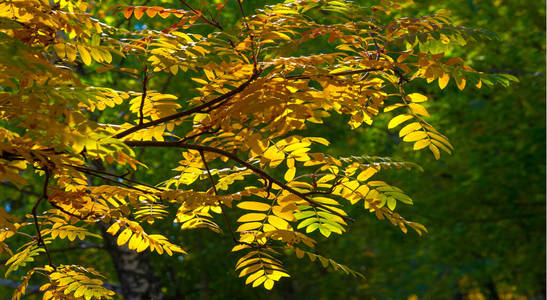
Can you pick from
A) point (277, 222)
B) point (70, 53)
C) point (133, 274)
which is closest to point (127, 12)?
point (70, 53)

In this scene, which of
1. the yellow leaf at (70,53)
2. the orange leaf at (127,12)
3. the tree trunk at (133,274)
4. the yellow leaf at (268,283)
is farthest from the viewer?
the tree trunk at (133,274)

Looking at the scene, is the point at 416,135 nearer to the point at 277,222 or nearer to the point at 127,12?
the point at 277,222

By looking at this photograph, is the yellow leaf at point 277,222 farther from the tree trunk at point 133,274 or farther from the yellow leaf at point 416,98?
the tree trunk at point 133,274

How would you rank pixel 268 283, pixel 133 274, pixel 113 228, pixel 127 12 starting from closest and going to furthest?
pixel 127 12 < pixel 268 283 < pixel 113 228 < pixel 133 274

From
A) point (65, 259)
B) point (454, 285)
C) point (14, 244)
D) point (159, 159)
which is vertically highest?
point (159, 159)

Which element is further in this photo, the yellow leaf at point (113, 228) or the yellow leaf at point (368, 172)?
the yellow leaf at point (113, 228)

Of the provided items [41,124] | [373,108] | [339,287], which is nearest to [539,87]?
[339,287]

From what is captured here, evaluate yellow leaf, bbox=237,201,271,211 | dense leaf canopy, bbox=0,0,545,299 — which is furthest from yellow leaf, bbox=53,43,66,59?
yellow leaf, bbox=237,201,271,211

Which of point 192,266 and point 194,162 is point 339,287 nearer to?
point 192,266

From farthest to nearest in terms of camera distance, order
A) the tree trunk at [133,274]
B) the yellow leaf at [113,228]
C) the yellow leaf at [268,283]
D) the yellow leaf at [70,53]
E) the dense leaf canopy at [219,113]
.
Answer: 1. the tree trunk at [133,274]
2. the yellow leaf at [113,228]
3. the yellow leaf at [268,283]
4. the yellow leaf at [70,53]
5. the dense leaf canopy at [219,113]

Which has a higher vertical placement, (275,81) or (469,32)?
(469,32)

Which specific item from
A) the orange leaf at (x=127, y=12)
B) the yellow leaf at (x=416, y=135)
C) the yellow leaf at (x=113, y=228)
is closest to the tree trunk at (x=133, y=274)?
the yellow leaf at (x=113, y=228)

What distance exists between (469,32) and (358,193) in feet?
3.41

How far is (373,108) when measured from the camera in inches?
117
